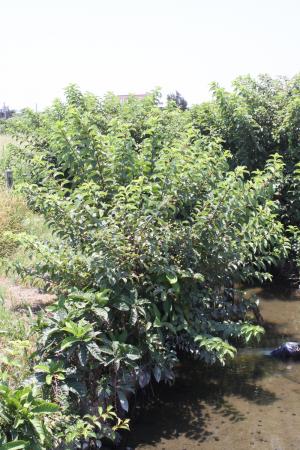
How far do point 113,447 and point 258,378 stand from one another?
2.30 meters

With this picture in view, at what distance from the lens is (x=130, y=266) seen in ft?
18.0

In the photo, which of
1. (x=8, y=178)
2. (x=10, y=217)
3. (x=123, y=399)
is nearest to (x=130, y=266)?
(x=123, y=399)

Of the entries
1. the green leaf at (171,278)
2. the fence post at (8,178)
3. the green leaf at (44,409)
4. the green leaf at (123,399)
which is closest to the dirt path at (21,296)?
the green leaf at (171,278)

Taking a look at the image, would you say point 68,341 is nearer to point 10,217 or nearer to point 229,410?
point 229,410

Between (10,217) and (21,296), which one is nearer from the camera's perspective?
(21,296)

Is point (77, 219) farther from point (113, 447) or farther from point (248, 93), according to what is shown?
point (248, 93)

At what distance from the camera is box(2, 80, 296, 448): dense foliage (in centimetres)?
475

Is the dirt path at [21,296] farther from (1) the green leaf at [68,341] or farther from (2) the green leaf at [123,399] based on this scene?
(1) the green leaf at [68,341]

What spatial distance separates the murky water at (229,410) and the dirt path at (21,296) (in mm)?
2041

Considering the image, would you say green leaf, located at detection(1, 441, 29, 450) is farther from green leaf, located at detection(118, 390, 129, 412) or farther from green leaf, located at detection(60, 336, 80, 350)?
green leaf, located at detection(118, 390, 129, 412)

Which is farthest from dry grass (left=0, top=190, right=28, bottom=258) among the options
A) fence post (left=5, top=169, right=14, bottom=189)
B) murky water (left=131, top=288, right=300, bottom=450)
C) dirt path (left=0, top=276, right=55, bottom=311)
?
murky water (left=131, top=288, right=300, bottom=450)

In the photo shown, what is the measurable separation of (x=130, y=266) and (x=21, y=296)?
8.50 ft

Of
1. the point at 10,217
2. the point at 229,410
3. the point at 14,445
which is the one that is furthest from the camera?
the point at 10,217

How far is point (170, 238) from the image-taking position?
5.81 m
